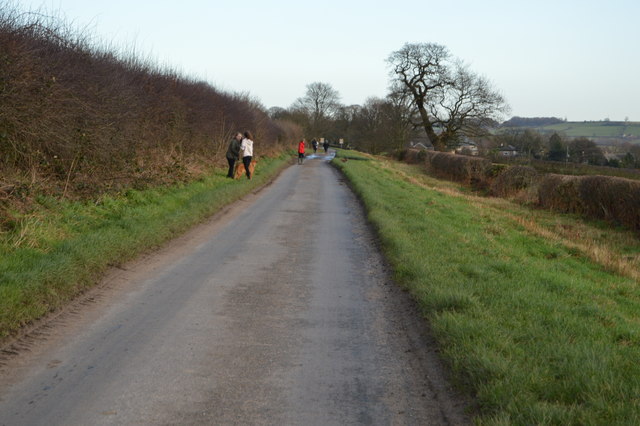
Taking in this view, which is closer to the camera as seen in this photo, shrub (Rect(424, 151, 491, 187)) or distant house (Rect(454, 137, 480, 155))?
shrub (Rect(424, 151, 491, 187))

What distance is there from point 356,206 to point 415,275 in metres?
9.53

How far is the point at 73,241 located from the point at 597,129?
113m

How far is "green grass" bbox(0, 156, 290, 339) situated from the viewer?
6.15 meters

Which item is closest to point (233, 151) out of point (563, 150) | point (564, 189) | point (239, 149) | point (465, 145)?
point (239, 149)

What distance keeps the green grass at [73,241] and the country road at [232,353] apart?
276mm

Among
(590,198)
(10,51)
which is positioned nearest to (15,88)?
(10,51)

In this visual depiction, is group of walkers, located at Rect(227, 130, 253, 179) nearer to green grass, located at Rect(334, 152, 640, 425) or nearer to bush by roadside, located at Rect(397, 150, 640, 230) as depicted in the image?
green grass, located at Rect(334, 152, 640, 425)

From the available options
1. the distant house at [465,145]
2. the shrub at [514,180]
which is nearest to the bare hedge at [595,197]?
the shrub at [514,180]

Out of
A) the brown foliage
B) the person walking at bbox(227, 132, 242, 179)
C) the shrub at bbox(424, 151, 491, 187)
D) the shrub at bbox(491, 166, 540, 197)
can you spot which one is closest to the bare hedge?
the shrub at bbox(491, 166, 540, 197)

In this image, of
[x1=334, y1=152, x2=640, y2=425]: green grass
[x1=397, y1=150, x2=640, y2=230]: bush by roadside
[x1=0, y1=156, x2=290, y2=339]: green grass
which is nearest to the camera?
[x1=334, y1=152, x2=640, y2=425]: green grass

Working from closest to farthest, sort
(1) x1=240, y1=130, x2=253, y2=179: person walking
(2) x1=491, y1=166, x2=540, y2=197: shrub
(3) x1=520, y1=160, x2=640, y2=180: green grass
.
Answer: (1) x1=240, y1=130, x2=253, y2=179: person walking < (3) x1=520, y1=160, x2=640, y2=180: green grass < (2) x1=491, y1=166, x2=540, y2=197: shrub

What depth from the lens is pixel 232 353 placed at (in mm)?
5289

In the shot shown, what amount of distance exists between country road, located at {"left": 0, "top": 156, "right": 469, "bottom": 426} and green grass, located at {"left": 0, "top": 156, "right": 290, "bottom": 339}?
0.28 m

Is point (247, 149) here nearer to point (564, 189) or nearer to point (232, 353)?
point (564, 189)
